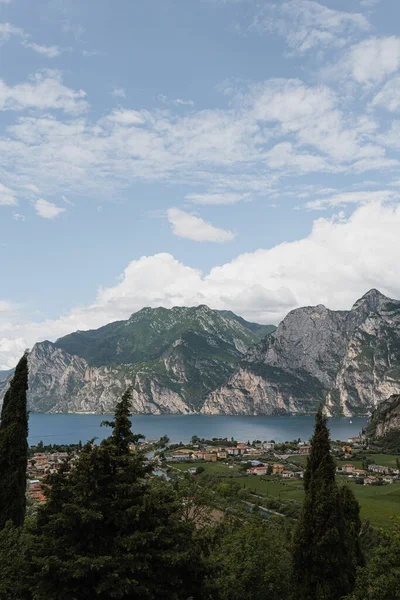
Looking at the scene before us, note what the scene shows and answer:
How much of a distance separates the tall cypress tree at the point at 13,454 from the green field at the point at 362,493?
51150mm

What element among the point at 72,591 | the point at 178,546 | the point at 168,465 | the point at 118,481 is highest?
the point at 118,481

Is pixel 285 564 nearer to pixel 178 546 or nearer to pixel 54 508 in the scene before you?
pixel 178 546

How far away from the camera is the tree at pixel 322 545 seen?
17969mm

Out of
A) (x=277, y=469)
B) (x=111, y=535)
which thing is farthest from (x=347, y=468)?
(x=111, y=535)

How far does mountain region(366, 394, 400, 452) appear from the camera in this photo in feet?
540

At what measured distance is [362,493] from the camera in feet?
268

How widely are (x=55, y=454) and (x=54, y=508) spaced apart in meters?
120

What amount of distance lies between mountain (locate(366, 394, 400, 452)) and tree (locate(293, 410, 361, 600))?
158 meters

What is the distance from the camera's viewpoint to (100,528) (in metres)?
11.6

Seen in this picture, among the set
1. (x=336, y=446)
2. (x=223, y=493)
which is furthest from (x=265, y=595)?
(x=336, y=446)

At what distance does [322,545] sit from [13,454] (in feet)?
45.3

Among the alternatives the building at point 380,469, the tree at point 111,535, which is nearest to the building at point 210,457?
the building at point 380,469

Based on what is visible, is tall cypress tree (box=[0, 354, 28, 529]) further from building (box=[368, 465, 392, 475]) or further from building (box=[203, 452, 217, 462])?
building (box=[203, 452, 217, 462])

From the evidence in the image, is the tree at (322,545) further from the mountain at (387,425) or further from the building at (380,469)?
the mountain at (387,425)
